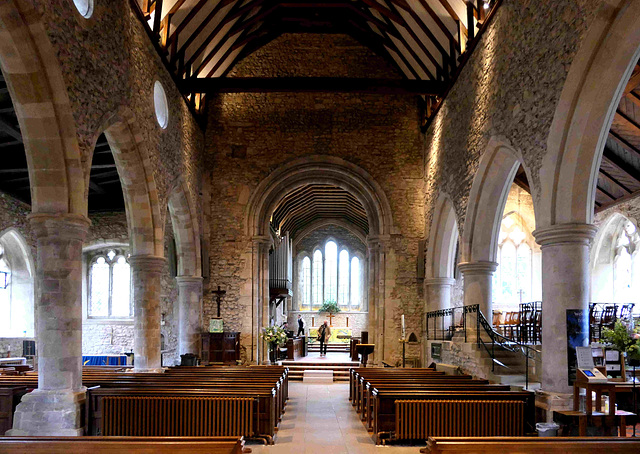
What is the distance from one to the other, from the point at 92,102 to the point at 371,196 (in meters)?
9.53

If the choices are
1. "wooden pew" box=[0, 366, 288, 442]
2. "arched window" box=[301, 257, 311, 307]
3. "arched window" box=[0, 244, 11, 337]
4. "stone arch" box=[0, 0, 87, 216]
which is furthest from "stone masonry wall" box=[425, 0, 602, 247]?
"arched window" box=[301, 257, 311, 307]

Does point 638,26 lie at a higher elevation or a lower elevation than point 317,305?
higher

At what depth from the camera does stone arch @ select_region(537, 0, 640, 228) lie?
688cm

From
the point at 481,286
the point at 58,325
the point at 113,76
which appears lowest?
the point at 58,325

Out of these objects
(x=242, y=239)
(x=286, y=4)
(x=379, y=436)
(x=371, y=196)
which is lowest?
(x=379, y=436)

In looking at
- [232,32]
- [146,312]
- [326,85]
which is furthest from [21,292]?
[326,85]

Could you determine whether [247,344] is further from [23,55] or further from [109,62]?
[23,55]

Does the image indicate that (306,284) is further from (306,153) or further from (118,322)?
(306,153)

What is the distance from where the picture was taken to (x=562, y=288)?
25.6 ft

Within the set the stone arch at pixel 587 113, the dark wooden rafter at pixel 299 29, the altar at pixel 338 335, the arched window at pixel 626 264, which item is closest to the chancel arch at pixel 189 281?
the dark wooden rafter at pixel 299 29

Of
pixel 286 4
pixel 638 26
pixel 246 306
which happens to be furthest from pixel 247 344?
pixel 638 26

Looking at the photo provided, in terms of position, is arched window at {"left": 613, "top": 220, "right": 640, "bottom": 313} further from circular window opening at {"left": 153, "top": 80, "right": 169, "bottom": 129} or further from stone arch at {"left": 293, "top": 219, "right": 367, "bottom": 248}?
stone arch at {"left": 293, "top": 219, "right": 367, "bottom": 248}

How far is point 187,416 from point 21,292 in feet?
35.1

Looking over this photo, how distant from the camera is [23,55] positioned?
23.1 ft
